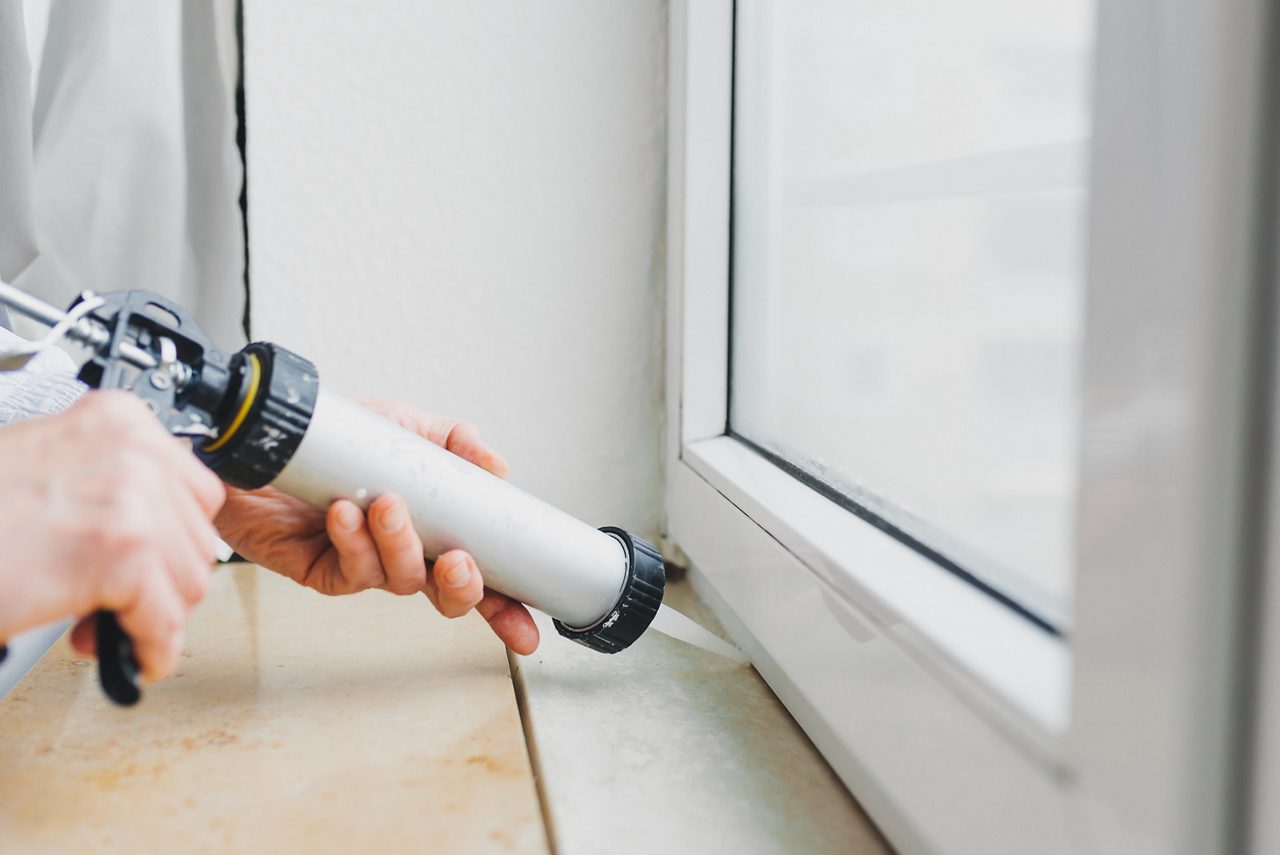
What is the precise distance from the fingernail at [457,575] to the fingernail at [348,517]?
2.0 inches

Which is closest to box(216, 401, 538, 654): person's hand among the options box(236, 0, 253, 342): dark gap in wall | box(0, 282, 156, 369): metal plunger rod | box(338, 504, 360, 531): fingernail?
box(338, 504, 360, 531): fingernail

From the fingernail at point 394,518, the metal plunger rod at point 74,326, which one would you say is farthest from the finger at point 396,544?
the metal plunger rod at point 74,326

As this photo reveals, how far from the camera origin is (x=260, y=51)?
739 millimetres

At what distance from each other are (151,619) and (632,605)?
27 centimetres

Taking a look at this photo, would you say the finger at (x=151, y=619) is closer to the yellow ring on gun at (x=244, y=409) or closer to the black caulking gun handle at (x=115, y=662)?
the black caulking gun handle at (x=115, y=662)

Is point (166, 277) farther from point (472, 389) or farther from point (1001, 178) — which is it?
point (1001, 178)

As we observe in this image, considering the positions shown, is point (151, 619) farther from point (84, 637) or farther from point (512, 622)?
point (512, 622)

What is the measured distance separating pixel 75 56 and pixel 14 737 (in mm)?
474

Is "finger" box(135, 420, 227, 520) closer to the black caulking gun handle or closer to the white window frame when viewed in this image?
the black caulking gun handle

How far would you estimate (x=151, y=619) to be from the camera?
0.30 meters

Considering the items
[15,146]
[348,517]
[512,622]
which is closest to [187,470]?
[348,517]

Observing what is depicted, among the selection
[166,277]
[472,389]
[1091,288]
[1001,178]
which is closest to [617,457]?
[472,389]

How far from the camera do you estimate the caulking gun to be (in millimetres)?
400

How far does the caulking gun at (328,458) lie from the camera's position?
400 millimetres
